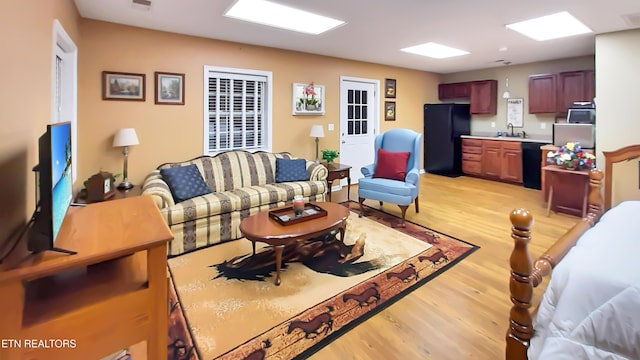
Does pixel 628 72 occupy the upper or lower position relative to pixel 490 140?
upper

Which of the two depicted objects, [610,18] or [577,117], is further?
[577,117]

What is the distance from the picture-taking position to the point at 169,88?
156 inches

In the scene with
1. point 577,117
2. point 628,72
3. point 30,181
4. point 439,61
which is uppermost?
point 439,61

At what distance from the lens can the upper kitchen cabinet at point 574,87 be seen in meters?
→ 5.37

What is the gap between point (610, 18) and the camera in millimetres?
3465

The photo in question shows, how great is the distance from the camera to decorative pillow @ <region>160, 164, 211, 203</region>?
11.3 feet

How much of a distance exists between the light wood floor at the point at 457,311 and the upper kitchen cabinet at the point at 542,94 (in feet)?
8.96

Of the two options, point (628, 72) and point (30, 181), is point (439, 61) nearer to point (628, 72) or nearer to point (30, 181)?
point (628, 72)

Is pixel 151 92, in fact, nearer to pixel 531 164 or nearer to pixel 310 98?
pixel 310 98

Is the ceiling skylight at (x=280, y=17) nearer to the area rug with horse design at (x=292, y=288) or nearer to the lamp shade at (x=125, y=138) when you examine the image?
the lamp shade at (x=125, y=138)

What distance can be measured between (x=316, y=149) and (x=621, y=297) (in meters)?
4.53

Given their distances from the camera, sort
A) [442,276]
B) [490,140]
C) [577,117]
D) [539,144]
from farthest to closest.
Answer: [490,140], [539,144], [577,117], [442,276]

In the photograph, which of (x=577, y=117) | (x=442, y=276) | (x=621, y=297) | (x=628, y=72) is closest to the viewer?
(x=621, y=297)

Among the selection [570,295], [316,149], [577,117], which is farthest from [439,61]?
[570,295]
